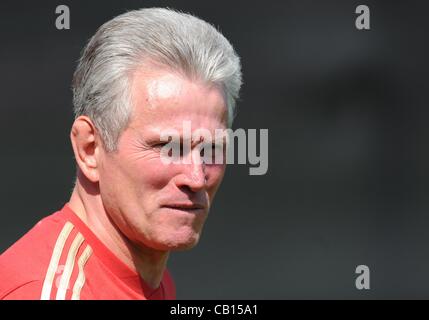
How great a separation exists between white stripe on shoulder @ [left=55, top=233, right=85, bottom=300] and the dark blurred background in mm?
3111

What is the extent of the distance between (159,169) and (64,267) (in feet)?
1.00

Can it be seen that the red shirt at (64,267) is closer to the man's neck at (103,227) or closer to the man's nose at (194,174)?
the man's neck at (103,227)

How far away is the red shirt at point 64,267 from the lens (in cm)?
180

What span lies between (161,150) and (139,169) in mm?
66

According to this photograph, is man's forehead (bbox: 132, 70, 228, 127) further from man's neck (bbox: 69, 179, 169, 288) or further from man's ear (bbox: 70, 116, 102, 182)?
man's neck (bbox: 69, 179, 169, 288)

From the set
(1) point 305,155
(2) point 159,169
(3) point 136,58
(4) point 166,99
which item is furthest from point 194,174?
(1) point 305,155

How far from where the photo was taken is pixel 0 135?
497 cm

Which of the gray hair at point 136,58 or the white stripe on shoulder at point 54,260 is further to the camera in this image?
the gray hair at point 136,58

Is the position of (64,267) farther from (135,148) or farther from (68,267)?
(135,148)

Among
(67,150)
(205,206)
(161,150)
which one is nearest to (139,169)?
(161,150)

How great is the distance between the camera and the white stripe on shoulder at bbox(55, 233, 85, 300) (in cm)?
180

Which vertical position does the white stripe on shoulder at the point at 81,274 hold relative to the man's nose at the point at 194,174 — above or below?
below

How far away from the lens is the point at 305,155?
5.22m

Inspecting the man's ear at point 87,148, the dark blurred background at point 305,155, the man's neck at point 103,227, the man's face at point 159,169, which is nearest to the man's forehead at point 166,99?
the man's face at point 159,169
